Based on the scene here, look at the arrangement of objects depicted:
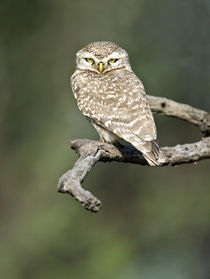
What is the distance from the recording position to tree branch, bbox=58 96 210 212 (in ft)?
11.5

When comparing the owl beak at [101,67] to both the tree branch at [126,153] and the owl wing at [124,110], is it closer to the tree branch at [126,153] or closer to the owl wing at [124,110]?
the owl wing at [124,110]

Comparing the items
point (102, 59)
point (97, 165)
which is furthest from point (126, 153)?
point (97, 165)

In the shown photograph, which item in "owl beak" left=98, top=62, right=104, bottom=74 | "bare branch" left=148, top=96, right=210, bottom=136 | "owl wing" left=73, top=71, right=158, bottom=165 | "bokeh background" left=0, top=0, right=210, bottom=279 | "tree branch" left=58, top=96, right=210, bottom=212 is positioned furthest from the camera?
"bokeh background" left=0, top=0, right=210, bottom=279

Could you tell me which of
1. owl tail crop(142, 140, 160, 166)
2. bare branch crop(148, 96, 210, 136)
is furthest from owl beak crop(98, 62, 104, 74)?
owl tail crop(142, 140, 160, 166)

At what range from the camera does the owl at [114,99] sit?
16.0ft

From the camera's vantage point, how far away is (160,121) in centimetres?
1064

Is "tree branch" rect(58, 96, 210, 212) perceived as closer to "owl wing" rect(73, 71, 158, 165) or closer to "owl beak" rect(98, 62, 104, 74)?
"owl wing" rect(73, 71, 158, 165)

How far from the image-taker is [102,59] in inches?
237

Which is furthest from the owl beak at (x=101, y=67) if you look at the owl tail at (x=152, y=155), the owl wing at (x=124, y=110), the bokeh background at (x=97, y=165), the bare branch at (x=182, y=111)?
the bokeh background at (x=97, y=165)

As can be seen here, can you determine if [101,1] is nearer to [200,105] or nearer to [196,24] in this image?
[196,24]

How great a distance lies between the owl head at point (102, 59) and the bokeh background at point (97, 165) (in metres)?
4.08

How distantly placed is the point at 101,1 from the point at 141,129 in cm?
772

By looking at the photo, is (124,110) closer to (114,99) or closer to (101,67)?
(114,99)

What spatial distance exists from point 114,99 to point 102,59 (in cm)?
88
